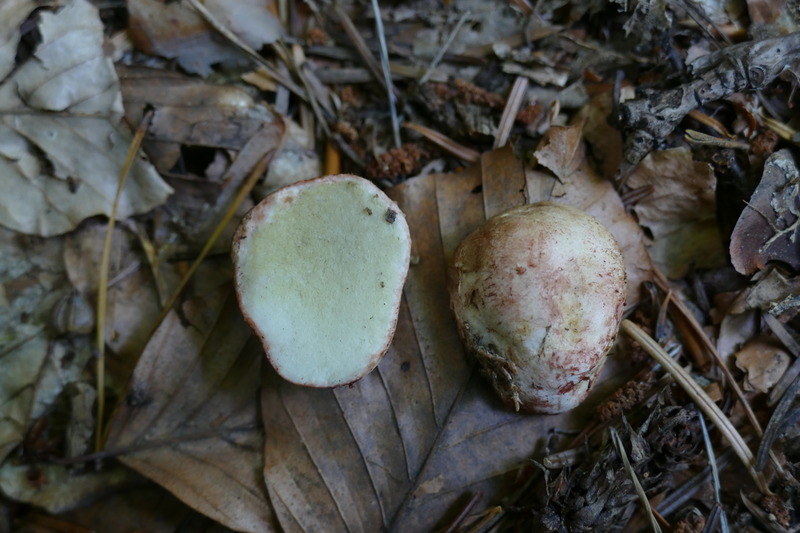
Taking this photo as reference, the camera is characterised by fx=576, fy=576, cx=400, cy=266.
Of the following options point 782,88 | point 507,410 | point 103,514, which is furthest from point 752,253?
point 103,514

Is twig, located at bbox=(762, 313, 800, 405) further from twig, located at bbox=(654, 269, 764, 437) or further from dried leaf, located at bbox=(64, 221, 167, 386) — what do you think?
dried leaf, located at bbox=(64, 221, 167, 386)

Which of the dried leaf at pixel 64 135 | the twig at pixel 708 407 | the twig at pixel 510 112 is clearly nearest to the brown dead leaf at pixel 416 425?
the twig at pixel 510 112

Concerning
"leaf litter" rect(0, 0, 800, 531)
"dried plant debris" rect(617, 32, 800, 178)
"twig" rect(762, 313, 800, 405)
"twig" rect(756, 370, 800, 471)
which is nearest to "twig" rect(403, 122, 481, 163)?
"leaf litter" rect(0, 0, 800, 531)

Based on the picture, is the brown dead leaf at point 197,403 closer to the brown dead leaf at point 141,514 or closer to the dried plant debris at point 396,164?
the brown dead leaf at point 141,514

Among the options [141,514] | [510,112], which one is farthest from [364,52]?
[141,514]

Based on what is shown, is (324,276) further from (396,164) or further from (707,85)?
(707,85)

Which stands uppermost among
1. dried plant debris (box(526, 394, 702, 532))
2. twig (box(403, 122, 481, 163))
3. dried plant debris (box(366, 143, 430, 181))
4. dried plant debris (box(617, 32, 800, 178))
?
dried plant debris (box(617, 32, 800, 178))
